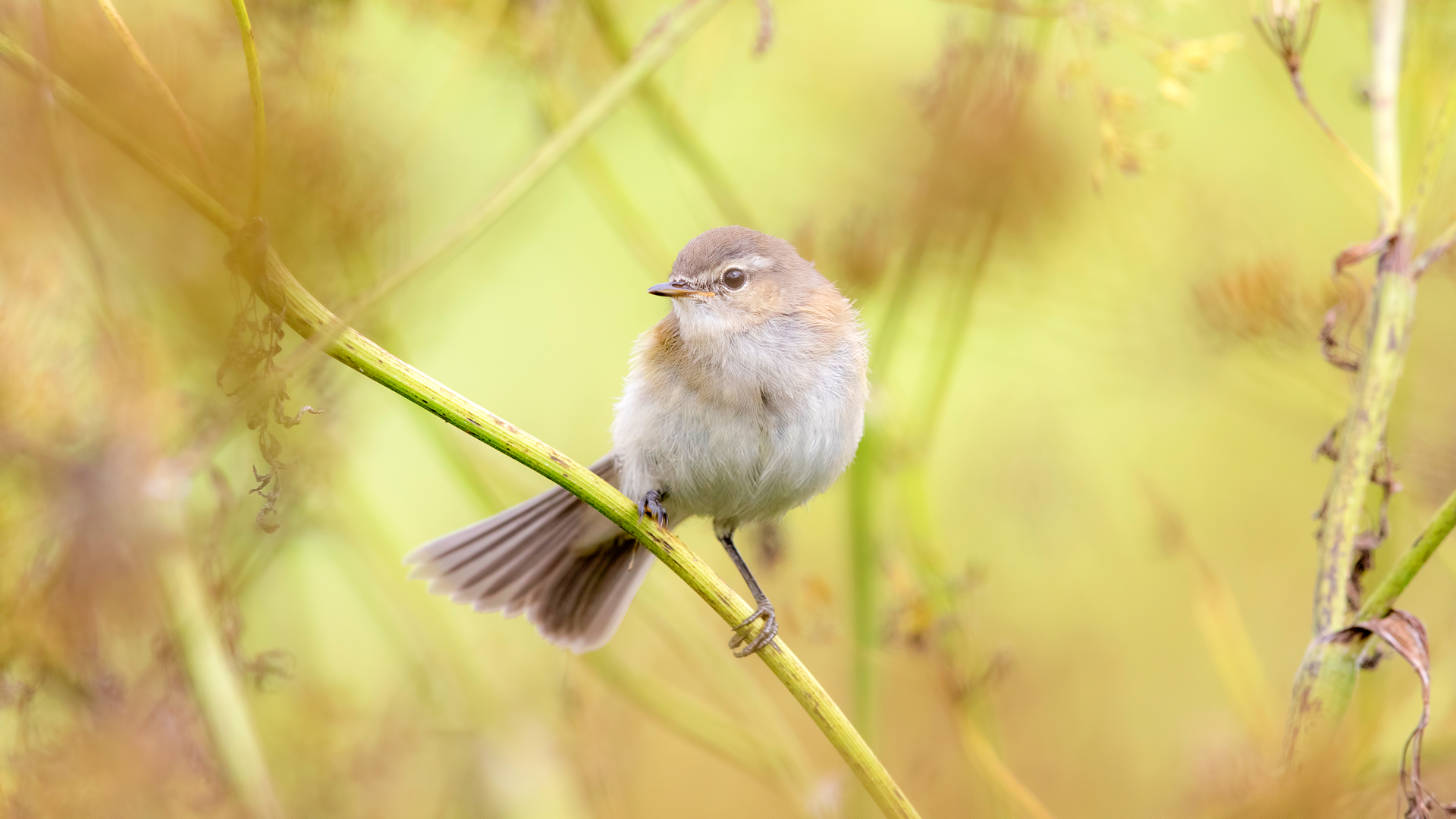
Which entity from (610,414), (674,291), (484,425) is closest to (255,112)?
(484,425)

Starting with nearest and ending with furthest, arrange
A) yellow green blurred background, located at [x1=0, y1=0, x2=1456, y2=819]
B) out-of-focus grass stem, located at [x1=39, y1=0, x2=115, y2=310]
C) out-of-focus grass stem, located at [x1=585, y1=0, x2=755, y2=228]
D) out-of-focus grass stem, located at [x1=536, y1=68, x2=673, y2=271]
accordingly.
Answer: out-of-focus grass stem, located at [x1=39, y1=0, x2=115, y2=310] → yellow green blurred background, located at [x1=0, y1=0, x2=1456, y2=819] → out-of-focus grass stem, located at [x1=585, y1=0, x2=755, y2=228] → out-of-focus grass stem, located at [x1=536, y1=68, x2=673, y2=271]

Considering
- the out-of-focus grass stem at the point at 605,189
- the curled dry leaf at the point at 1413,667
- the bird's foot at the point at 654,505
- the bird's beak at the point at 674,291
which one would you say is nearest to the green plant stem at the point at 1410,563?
the curled dry leaf at the point at 1413,667

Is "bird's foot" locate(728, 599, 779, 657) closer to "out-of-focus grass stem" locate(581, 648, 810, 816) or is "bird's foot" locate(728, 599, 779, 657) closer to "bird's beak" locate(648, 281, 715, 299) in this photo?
"out-of-focus grass stem" locate(581, 648, 810, 816)

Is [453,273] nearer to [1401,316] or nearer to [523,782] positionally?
[523,782]

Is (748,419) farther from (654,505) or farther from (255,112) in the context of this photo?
(255,112)

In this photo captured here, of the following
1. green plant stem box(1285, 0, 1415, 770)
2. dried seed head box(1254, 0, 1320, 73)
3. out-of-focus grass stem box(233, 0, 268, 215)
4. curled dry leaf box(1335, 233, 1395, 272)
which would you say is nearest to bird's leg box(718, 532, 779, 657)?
green plant stem box(1285, 0, 1415, 770)

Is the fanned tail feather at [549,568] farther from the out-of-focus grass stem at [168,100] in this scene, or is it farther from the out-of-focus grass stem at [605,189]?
the out-of-focus grass stem at [168,100]
